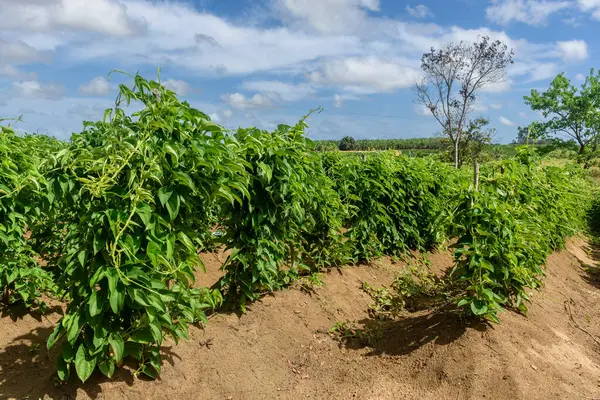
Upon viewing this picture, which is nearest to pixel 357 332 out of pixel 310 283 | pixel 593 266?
pixel 310 283

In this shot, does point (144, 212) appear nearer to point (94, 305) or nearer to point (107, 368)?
point (94, 305)

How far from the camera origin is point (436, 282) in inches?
291

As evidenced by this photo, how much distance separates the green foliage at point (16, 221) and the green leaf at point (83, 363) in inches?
55.4

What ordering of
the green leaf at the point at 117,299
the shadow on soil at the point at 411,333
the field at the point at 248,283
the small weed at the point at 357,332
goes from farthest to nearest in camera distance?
the small weed at the point at 357,332 < the shadow on soil at the point at 411,333 < the field at the point at 248,283 < the green leaf at the point at 117,299

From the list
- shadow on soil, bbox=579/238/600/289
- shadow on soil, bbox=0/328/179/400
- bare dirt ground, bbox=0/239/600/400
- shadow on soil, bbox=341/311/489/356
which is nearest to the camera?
shadow on soil, bbox=0/328/179/400

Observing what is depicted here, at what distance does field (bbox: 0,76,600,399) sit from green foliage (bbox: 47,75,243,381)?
13 millimetres

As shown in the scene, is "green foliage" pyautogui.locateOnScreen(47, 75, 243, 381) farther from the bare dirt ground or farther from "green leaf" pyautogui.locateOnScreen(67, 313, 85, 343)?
the bare dirt ground

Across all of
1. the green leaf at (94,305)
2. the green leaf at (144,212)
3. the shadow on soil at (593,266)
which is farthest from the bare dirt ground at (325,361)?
the shadow on soil at (593,266)

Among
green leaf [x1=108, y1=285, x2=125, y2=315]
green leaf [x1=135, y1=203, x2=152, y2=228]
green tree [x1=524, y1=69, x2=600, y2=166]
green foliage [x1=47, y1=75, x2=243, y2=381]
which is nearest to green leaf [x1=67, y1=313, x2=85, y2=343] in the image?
green foliage [x1=47, y1=75, x2=243, y2=381]

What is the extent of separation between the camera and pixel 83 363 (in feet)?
9.41

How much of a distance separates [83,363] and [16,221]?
80.1 inches

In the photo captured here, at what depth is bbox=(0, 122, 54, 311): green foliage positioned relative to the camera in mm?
3779

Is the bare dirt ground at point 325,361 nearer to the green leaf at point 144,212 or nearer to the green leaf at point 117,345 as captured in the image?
the green leaf at point 117,345

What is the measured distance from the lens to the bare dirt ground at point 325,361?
3.56 meters
